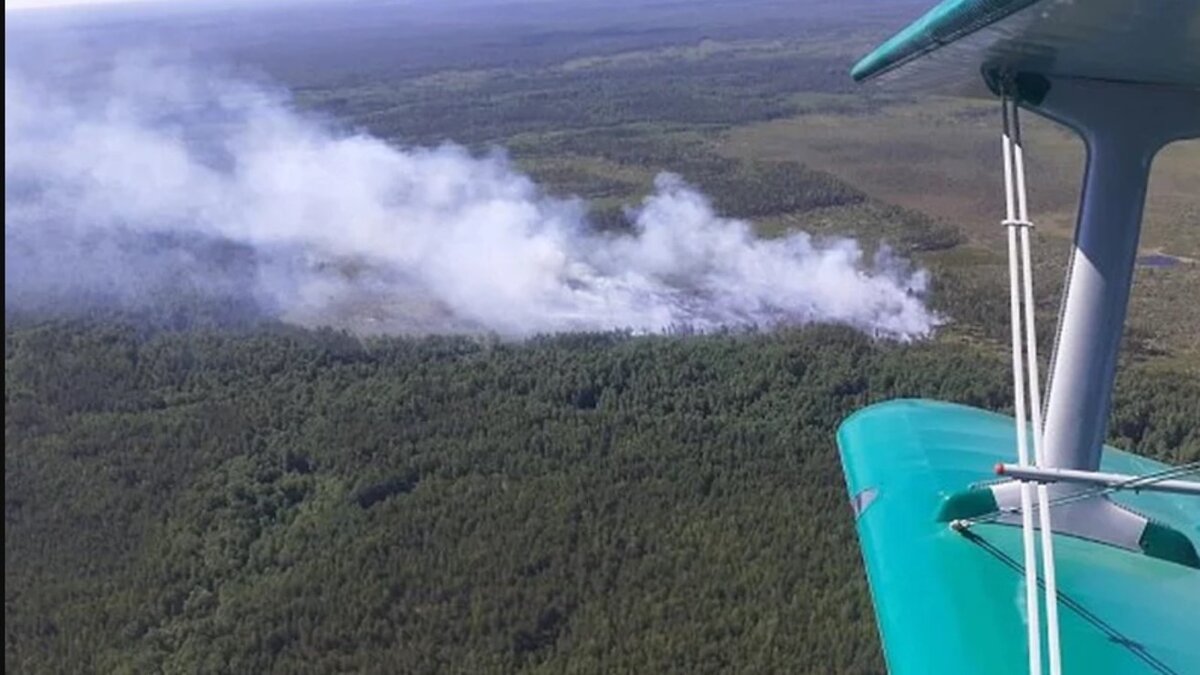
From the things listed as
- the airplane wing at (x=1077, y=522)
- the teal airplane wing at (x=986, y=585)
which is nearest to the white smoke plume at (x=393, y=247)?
the teal airplane wing at (x=986, y=585)

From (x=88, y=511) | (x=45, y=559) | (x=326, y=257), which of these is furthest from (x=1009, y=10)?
(x=326, y=257)

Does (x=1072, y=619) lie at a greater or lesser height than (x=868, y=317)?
greater

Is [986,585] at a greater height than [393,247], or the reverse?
[986,585]

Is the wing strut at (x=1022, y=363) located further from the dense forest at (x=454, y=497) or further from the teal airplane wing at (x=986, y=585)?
the dense forest at (x=454, y=497)

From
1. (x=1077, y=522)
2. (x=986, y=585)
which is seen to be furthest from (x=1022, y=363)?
(x=1077, y=522)

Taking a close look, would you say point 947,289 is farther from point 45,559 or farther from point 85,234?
point 85,234

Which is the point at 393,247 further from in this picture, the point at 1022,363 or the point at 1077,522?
the point at 1022,363

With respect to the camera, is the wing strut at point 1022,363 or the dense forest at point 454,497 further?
the dense forest at point 454,497
